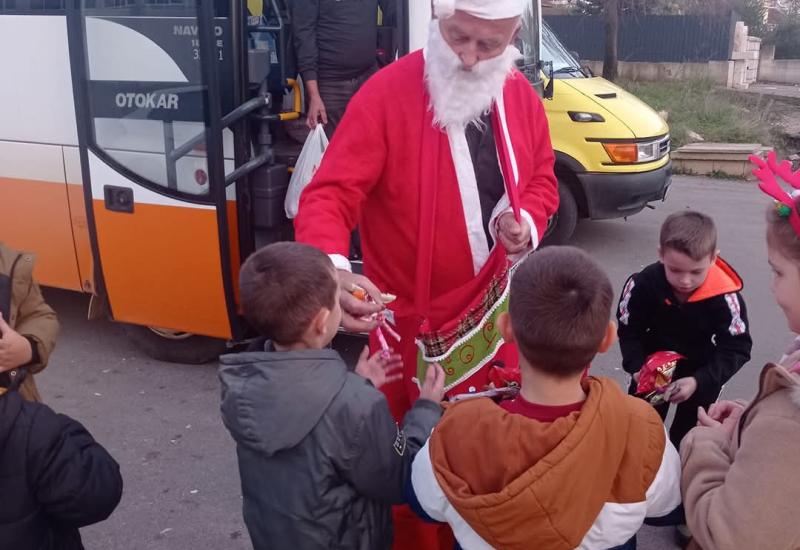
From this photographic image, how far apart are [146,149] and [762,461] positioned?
11.5 ft

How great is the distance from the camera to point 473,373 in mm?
2469

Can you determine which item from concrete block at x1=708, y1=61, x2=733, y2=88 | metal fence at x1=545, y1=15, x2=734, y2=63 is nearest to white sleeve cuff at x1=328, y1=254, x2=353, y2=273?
concrete block at x1=708, y1=61, x2=733, y2=88

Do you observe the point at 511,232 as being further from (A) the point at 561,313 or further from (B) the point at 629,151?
(B) the point at 629,151

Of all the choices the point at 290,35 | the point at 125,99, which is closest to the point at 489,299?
the point at 125,99

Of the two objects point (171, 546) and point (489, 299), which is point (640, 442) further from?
point (171, 546)

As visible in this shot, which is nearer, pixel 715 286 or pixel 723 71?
pixel 715 286

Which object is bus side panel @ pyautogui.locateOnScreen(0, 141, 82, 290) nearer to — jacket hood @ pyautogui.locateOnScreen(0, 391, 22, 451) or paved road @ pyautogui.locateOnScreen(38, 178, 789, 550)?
paved road @ pyautogui.locateOnScreen(38, 178, 789, 550)

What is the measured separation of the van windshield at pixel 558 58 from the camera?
24.6 ft

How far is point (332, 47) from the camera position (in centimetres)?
479

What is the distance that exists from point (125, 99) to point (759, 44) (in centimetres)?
2588

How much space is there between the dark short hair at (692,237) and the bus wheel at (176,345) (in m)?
2.86

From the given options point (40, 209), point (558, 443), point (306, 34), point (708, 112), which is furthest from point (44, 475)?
point (708, 112)

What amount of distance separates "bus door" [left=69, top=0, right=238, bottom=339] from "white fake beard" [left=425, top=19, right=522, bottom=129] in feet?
5.44

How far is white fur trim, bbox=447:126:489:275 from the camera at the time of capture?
2449 millimetres
